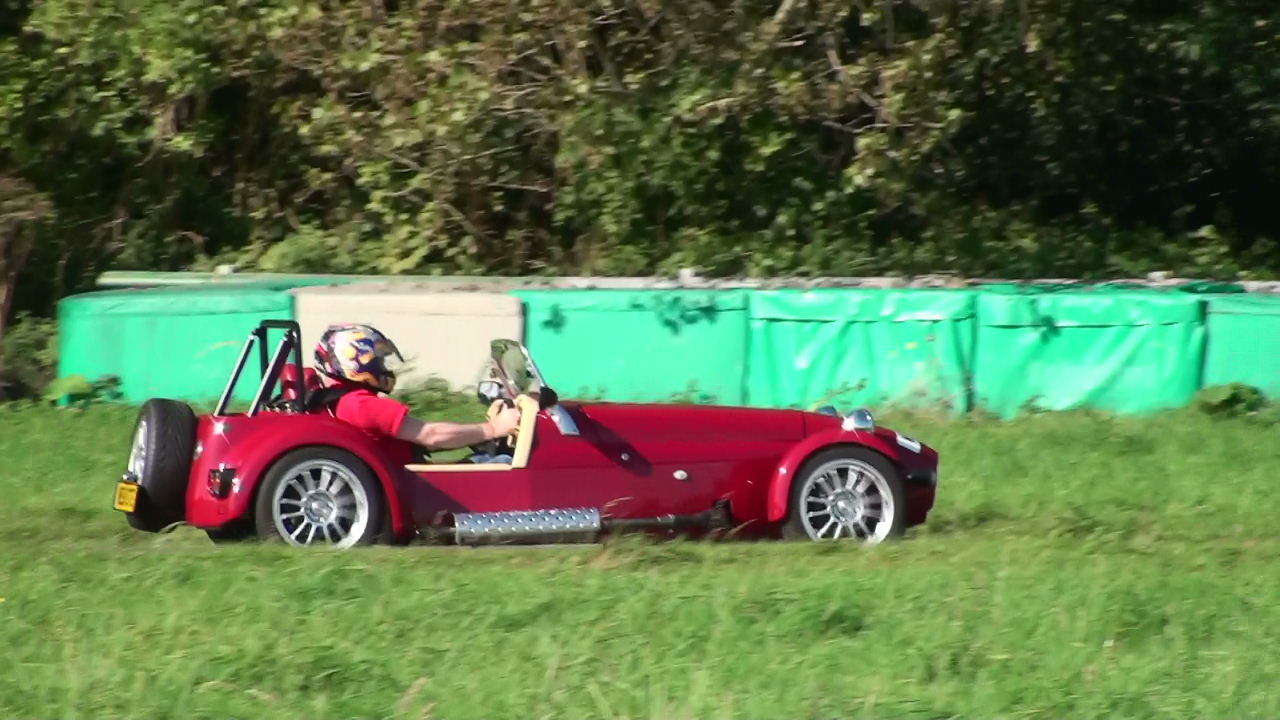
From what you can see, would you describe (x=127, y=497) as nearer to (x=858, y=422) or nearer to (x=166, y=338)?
(x=858, y=422)

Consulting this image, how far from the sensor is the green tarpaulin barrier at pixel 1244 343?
44.7 feet

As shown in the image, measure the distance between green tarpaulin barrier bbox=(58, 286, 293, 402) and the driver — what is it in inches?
243

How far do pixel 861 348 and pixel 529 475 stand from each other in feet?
20.5

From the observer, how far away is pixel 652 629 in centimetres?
636

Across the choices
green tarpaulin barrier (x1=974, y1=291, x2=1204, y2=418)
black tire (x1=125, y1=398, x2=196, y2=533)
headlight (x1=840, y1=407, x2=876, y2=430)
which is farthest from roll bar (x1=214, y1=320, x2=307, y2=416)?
green tarpaulin barrier (x1=974, y1=291, x2=1204, y2=418)

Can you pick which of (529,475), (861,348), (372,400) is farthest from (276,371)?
(861,348)

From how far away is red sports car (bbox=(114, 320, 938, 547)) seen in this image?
8.33 metres

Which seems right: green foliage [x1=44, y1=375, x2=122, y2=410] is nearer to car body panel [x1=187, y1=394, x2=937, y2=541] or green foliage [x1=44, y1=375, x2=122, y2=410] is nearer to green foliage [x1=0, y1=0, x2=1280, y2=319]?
green foliage [x1=0, y1=0, x2=1280, y2=319]

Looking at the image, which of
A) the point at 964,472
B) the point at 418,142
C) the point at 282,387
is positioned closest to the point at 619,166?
the point at 418,142

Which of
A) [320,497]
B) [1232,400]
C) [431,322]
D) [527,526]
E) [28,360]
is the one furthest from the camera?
[28,360]

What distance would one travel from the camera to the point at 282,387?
9.15 m

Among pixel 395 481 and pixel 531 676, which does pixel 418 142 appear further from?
pixel 531 676

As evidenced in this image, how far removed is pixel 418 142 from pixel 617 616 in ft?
42.3

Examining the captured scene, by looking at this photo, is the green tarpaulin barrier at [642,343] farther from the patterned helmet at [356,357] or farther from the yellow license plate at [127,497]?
the yellow license plate at [127,497]
